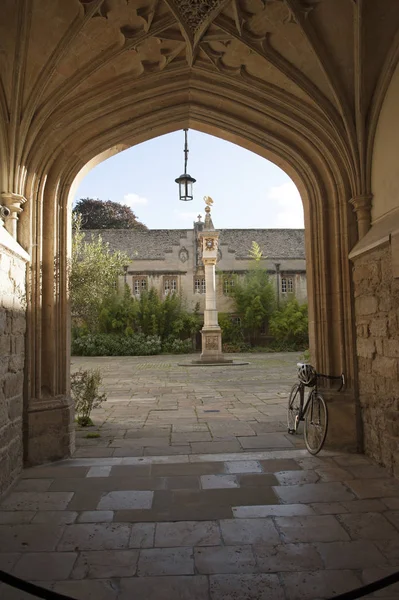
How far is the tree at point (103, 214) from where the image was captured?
1369 inches

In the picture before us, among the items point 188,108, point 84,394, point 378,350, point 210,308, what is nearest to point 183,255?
point 210,308

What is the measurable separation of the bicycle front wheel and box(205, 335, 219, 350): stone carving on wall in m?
12.6

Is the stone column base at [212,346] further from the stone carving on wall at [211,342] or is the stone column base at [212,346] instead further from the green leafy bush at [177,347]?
the green leafy bush at [177,347]

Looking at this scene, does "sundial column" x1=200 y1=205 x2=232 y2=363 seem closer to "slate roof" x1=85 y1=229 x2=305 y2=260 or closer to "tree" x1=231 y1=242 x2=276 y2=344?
"tree" x1=231 y1=242 x2=276 y2=344

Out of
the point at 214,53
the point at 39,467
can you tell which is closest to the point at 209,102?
the point at 214,53

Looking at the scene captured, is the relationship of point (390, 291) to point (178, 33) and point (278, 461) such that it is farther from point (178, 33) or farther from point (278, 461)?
point (178, 33)

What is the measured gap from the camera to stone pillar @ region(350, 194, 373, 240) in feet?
15.2

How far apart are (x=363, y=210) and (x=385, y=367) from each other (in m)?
1.66

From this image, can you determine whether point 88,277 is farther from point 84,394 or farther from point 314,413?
point 314,413

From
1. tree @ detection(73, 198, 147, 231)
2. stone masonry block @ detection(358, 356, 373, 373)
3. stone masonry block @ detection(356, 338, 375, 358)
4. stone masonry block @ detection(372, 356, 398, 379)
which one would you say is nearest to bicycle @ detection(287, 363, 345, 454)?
stone masonry block @ detection(358, 356, 373, 373)

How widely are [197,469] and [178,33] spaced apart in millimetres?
4208

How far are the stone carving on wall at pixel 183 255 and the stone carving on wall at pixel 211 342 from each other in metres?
12.2

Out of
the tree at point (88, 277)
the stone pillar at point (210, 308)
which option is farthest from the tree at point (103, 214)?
the stone pillar at point (210, 308)

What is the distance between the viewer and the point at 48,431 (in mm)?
4434
